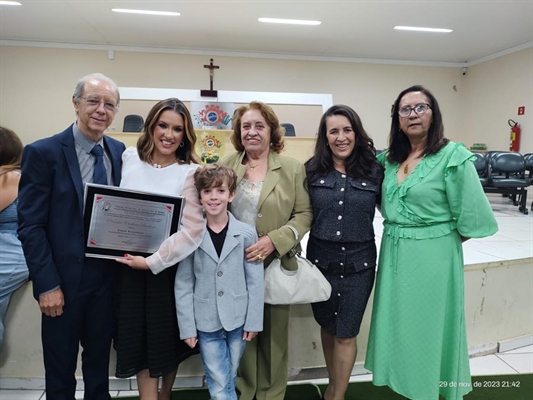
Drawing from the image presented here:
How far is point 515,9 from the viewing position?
5.73 metres

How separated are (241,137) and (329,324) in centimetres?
102

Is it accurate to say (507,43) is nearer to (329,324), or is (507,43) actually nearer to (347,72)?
(347,72)

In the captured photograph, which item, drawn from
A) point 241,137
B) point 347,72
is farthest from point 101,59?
point 241,137

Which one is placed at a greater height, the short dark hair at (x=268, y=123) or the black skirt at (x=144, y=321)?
the short dark hair at (x=268, y=123)

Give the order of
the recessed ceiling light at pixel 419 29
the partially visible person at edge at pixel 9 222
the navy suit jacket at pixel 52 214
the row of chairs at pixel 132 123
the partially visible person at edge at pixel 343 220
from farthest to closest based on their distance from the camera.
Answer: the recessed ceiling light at pixel 419 29
the row of chairs at pixel 132 123
the partially visible person at edge at pixel 9 222
the partially visible person at edge at pixel 343 220
the navy suit jacket at pixel 52 214

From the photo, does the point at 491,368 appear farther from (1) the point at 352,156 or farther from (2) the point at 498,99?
(2) the point at 498,99

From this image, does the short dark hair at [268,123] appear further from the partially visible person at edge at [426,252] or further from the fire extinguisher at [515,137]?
the fire extinguisher at [515,137]

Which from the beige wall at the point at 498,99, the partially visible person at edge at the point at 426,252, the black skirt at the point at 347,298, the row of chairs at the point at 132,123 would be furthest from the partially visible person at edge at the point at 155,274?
the beige wall at the point at 498,99

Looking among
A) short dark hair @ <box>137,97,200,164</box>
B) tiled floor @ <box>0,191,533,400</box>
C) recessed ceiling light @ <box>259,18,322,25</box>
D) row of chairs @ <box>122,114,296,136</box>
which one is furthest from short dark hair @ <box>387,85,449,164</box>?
recessed ceiling light @ <box>259,18,322,25</box>

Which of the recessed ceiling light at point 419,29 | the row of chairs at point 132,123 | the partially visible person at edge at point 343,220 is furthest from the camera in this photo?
the recessed ceiling light at point 419,29

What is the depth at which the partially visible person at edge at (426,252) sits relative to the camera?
1548mm

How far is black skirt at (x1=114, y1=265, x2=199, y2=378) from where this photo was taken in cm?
144

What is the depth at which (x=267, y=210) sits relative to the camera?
162 centimetres

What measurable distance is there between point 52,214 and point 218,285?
0.72 meters
